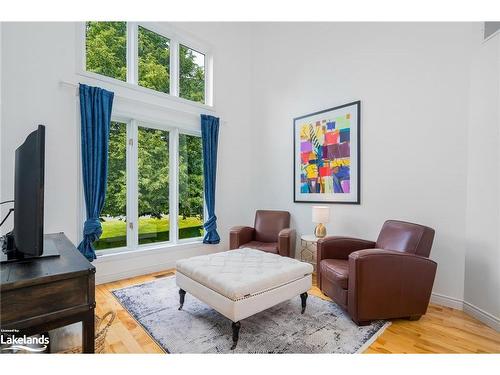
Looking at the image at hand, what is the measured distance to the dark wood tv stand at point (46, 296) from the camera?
103cm

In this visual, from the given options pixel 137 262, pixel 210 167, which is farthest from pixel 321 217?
pixel 137 262

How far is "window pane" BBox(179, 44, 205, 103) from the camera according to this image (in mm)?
3947

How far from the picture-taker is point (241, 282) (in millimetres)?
1896

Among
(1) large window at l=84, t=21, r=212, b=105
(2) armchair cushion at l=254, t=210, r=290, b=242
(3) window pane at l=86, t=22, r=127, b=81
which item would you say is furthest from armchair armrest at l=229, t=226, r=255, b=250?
(3) window pane at l=86, t=22, r=127, b=81

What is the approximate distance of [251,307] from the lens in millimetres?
1875

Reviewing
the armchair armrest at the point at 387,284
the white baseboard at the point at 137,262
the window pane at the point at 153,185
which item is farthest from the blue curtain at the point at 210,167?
the armchair armrest at the point at 387,284

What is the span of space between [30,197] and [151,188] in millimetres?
2433

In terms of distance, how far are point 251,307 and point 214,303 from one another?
29cm

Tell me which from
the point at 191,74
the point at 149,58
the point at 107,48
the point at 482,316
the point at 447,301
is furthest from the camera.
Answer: the point at 191,74

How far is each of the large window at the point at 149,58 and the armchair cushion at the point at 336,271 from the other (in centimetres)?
309

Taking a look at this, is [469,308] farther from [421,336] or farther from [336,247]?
[336,247]

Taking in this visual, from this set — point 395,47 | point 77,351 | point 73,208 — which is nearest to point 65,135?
point 73,208

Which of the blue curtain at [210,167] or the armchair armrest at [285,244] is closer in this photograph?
the armchair armrest at [285,244]

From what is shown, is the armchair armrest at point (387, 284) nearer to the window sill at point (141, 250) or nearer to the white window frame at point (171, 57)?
the window sill at point (141, 250)
